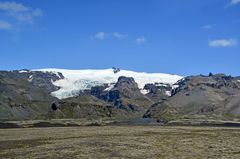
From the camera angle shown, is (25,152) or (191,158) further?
(25,152)

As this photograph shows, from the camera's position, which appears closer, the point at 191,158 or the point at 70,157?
the point at 191,158

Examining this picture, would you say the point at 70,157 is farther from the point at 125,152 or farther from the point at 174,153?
the point at 174,153

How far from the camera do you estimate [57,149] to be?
6481cm

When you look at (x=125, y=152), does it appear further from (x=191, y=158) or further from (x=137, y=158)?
(x=191, y=158)

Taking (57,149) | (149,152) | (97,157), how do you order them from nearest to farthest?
(97,157), (149,152), (57,149)

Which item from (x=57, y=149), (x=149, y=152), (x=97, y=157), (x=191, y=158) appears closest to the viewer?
(x=191, y=158)

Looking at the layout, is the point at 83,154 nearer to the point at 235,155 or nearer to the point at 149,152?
the point at 149,152

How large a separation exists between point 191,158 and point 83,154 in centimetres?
1435

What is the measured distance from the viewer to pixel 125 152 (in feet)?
197

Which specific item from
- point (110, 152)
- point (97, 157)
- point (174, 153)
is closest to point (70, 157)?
point (97, 157)

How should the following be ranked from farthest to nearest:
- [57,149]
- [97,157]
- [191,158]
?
[57,149] < [97,157] < [191,158]

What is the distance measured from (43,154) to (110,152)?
876cm

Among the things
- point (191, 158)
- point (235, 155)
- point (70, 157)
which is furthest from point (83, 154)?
point (235, 155)

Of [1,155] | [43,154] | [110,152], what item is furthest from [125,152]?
[1,155]
